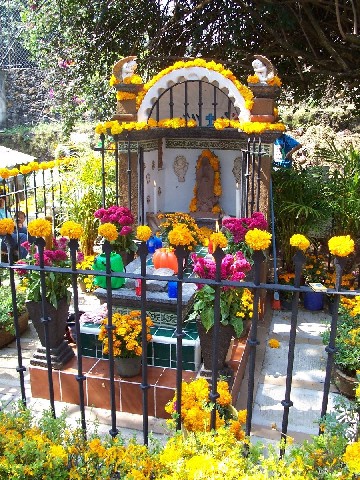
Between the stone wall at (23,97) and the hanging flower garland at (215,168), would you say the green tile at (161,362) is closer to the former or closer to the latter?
the hanging flower garland at (215,168)

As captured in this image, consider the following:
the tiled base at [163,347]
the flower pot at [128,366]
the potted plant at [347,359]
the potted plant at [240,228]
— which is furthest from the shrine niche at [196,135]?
the flower pot at [128,366]

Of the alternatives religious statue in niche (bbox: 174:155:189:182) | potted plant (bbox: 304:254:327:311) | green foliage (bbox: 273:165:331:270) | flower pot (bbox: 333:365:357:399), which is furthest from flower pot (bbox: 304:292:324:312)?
religious statue in niche (bbox: 174:155:189:182)

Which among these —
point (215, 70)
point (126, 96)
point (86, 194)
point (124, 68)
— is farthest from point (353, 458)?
point (86, 194)

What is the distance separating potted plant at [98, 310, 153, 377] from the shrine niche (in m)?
2.92

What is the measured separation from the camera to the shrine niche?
6289 millimetres

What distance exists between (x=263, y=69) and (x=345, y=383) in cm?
411

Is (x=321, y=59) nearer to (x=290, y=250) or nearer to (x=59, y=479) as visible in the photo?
(x=290, y=250)

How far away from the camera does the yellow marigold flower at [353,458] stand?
1.94 metres

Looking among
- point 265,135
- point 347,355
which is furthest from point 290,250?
point 347,355

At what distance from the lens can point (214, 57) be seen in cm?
992

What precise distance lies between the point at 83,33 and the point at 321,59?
192 inches

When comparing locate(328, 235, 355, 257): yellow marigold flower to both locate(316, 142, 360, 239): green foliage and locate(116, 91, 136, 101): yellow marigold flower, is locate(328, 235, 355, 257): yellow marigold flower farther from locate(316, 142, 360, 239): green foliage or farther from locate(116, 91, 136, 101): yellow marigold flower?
locate(116, 91, 136, 101): yellow marigold flower

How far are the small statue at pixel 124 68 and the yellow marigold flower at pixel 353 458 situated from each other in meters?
6.03

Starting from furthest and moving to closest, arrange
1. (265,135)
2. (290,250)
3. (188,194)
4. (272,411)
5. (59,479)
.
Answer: (188,194), (290,250), (265,135), (272,411), (59,479)
